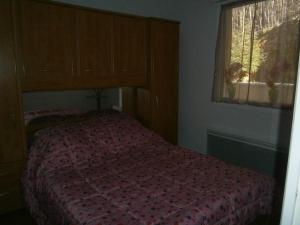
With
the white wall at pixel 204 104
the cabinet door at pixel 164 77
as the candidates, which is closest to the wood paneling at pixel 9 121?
the cabinet door at pixel 164 77

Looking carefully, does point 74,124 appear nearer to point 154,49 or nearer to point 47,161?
point 47,161

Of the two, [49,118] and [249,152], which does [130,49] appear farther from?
[249,152]

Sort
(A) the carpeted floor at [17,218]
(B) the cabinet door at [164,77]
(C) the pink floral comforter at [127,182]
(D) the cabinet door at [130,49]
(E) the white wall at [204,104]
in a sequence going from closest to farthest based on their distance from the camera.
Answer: (C) the pink floral comforter at [127,182]
(A) the carpeted floor at [17,218]
(E) the white wall at [204,104]
(D) the cabinet door at [130,49]
(B) the cabinet door at [164,77]

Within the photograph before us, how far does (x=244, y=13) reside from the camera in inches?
104

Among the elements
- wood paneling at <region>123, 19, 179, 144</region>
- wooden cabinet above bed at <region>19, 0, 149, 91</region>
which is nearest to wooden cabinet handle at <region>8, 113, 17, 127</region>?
wooden cabinet above bed at <region>19, 0, 149, 91</region>

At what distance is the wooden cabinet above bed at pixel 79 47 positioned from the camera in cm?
218

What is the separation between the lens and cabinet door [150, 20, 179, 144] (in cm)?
299

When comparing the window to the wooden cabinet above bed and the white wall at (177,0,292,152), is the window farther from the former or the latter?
the wooden cabinet above bed

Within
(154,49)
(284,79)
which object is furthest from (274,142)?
(154,49)

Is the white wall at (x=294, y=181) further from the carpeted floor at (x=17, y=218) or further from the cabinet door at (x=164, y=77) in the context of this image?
the cabinet door at (x=164, y=77)

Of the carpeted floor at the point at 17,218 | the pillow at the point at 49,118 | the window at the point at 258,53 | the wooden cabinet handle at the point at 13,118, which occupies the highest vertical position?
the window at the point at 258,53

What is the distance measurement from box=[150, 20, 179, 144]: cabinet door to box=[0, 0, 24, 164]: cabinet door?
152 centimetres

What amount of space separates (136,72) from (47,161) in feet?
4.83

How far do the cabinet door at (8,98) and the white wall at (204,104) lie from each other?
2.16m
